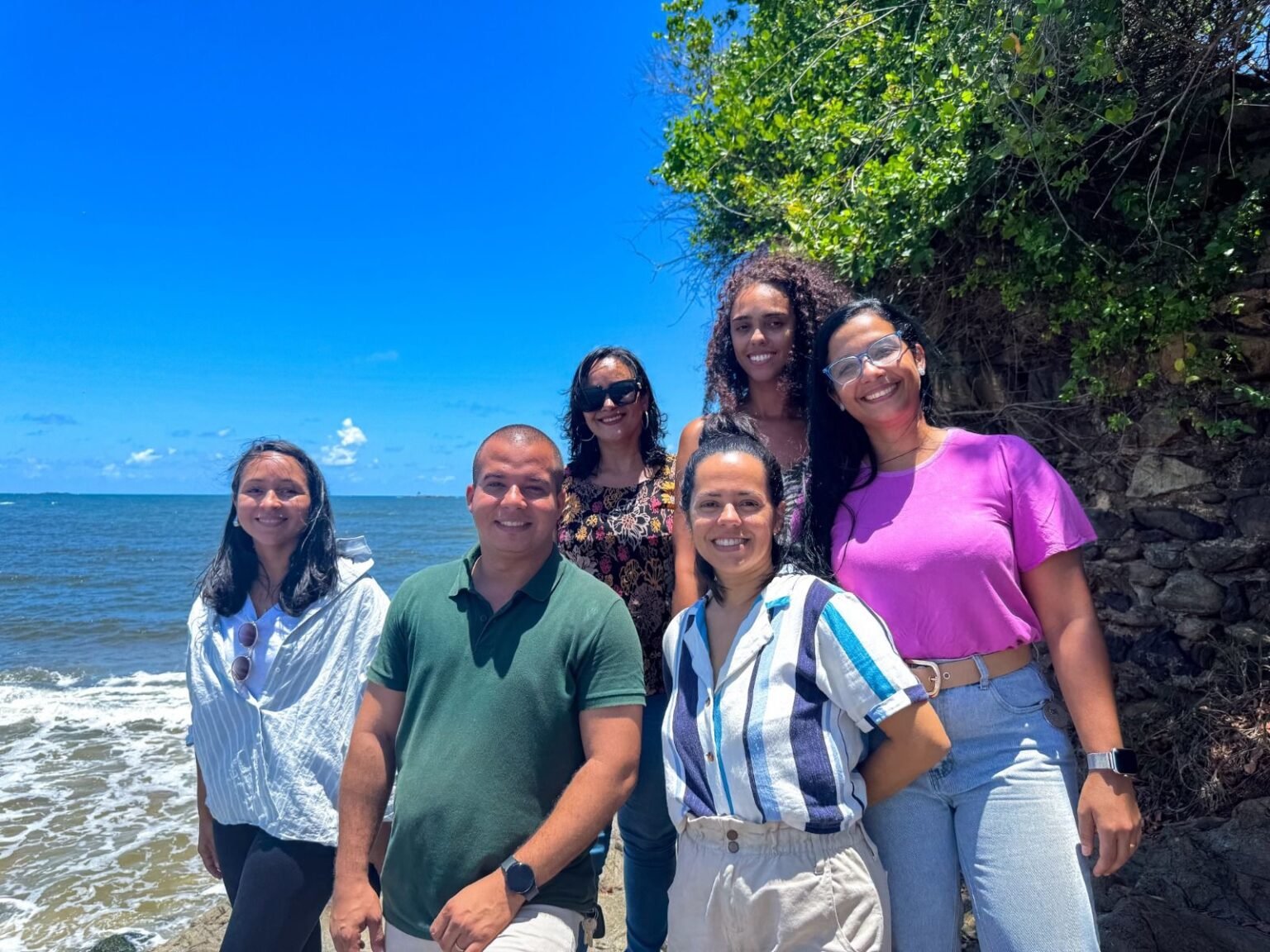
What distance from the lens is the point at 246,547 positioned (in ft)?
9.08

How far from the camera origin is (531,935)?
189cm

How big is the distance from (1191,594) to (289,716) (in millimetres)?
3762

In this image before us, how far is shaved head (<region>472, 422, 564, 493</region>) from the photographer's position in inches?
86.5

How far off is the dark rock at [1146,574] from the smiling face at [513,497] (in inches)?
121

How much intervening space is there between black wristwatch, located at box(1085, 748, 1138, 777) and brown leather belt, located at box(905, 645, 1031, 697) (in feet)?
0.82

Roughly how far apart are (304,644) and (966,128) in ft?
12.5

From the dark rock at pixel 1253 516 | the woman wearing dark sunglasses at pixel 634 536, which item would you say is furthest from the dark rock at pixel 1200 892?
the woman wearing dark sunglasses at pixel 634 536

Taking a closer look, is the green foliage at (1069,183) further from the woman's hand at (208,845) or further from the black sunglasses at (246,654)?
the woman's hand at (208,845)

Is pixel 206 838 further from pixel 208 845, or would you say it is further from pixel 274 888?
pixel 274 888

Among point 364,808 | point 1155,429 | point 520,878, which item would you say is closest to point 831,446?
point 520,878

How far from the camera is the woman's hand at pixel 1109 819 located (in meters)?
1.73

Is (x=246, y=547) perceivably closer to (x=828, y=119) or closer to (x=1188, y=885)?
(x=1188, y=885)

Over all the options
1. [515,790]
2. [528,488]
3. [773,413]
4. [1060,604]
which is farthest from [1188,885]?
[528,488]

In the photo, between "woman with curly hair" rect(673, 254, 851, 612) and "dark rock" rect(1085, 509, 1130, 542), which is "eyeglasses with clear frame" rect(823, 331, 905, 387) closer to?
"woman with curly hair" rect(673, 254, 851, 612)
